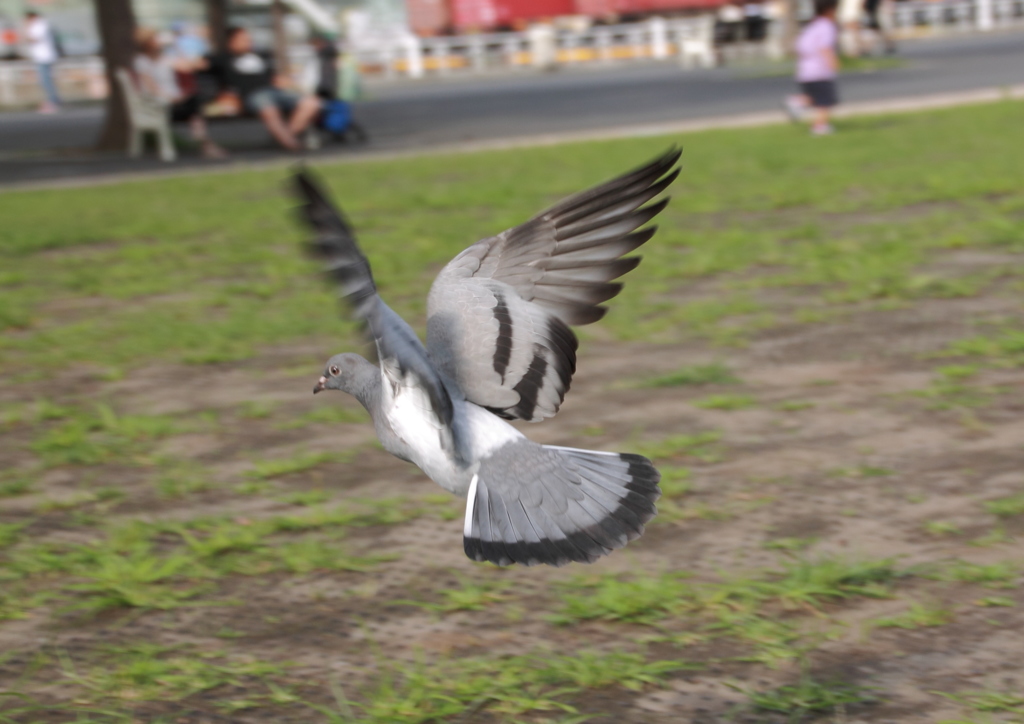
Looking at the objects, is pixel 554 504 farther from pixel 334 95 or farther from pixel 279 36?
pixel 279 36

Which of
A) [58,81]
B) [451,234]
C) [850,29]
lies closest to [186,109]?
[451,234]

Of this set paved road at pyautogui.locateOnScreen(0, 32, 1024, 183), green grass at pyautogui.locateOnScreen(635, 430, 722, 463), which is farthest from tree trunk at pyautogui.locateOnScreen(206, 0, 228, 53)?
green grass at pyautogui.locateOnScreen(635, 430, 722, 463)

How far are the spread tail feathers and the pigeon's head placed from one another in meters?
0.30

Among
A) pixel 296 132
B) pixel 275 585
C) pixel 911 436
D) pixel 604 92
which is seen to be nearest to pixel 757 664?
pixel 275 585

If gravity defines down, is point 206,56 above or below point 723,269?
above

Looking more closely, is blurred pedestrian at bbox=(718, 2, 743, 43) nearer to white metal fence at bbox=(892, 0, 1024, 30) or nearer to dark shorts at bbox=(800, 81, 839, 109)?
white metal fence at bbox=(892, 0, 1024, 30)

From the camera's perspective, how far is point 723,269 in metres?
7.18

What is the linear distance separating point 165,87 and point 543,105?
22.5 feet

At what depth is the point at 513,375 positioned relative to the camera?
8.15ft

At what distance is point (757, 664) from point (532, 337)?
99 centimetres

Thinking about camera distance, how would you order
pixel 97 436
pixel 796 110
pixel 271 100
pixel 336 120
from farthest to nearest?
pixel 271 100, pixel 336 120, pixel 796 110, pixel 97 436

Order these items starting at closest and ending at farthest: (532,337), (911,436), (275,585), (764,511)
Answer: (532,337)
(275,585)
(764,511)
(911,436)

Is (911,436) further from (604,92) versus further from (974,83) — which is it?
(604,92)

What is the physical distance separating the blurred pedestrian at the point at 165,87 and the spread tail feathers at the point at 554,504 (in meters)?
12.7
